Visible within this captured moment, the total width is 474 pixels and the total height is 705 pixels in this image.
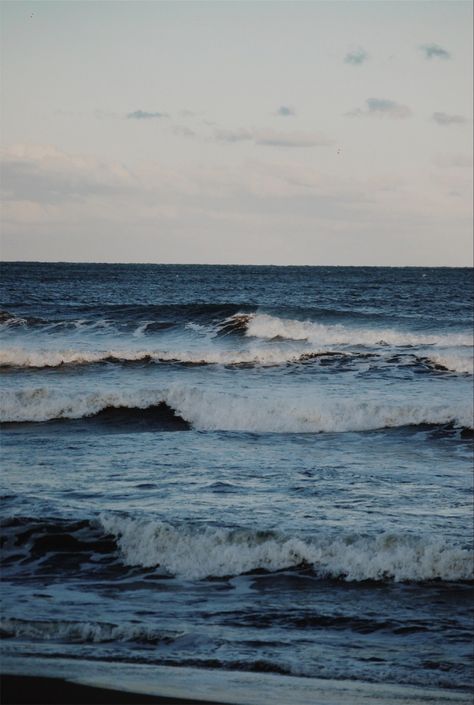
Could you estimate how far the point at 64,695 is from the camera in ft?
20.4

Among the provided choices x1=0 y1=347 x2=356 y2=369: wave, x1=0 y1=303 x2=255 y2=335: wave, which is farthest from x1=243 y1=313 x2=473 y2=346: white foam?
x1=0 y1=347 x2=356 y2=369: wave

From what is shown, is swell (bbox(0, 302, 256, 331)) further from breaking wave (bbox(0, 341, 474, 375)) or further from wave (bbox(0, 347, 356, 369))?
wave (bbox(0, 347, 356, 369))

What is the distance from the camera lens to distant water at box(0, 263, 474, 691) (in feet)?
25.3

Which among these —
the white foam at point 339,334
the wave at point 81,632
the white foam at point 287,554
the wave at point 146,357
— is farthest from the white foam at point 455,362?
the wave at point 81,632

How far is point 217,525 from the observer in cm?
1084

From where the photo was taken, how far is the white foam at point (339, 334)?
32781 mm

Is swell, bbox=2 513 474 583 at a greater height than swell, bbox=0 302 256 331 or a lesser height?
lesser

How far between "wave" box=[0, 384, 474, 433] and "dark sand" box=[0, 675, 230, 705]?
40.4 feet

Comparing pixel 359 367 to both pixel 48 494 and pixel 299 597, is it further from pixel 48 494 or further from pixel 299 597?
pixel 299 597

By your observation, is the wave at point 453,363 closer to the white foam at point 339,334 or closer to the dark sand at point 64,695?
the white foam at point 339,334

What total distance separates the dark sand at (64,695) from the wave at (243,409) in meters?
12.3

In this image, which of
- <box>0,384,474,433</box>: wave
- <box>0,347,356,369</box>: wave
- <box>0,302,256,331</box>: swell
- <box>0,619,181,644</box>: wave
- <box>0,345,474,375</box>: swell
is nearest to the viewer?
<box>0,619,181,644</box>: wave

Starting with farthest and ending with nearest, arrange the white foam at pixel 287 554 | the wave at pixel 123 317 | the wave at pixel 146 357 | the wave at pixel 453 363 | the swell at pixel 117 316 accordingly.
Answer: the swell at pixel 117 316, the wave at pixel 123 317, the wave at pixel 146 357, the wave at pixel 453 363, the white foam at pixel 287 554

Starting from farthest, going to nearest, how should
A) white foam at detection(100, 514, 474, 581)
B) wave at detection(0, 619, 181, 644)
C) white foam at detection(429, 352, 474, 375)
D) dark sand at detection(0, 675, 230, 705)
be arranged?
white foam at detection(429, 352, 474, 375)
white foam at detection(100, 514, 474, 581)
wave at detection(0, 619, 181, 644)
dark sand at detection(0, 675, 230, 705)
